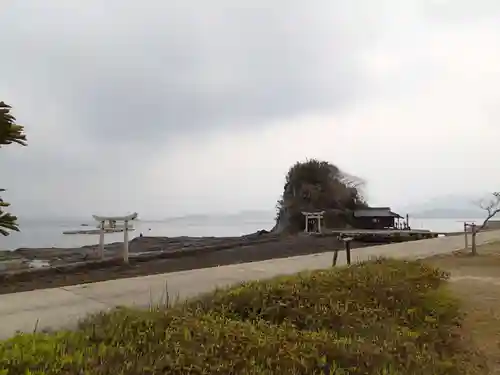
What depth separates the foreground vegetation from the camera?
11.0 ft

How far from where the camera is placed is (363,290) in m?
6.21

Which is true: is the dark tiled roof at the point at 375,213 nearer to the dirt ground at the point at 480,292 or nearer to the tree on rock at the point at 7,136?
the dirt ground at the point at 480,292

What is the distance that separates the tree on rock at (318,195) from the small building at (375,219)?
0.74 m

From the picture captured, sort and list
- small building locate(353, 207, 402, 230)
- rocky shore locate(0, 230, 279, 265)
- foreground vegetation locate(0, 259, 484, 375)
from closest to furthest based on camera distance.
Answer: foreground vegetation locate(0, 259, 484, 375)
rocky shore locate(0, 230, 279, 265)
small building locate(353, 207, 402, 230)

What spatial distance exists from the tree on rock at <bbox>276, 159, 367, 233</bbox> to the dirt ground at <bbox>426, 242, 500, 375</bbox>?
65.5ft

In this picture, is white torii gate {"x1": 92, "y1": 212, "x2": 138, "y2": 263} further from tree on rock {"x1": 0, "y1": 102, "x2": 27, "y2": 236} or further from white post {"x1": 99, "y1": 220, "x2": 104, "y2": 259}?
tree on rock {"x1": 0, "y1": 102, "x2": 27, "y2": 236}

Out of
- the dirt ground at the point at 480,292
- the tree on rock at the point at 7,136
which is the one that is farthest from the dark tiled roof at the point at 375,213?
the tree on rock at the point at 7,136

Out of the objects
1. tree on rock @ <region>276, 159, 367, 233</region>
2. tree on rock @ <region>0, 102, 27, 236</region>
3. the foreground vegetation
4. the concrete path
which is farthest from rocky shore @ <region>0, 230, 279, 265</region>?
tree on rock @ <region>0, 102, 27, 236</region>

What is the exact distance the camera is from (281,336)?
4316mm

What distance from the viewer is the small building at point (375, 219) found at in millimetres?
36037

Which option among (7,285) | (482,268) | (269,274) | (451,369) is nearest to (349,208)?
(482,268)

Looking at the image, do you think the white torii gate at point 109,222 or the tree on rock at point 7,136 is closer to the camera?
the tree on rock at point 7,136

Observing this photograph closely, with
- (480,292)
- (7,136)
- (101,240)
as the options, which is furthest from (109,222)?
(7,136)

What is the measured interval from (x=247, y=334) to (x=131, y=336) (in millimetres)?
976
